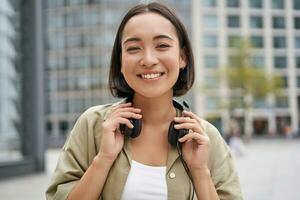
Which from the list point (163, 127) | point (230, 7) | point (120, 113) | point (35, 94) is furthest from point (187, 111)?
point (230, 7)

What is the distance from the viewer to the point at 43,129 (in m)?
14.9

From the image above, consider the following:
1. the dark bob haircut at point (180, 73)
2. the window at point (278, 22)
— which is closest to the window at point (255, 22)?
the window at point (278, 22)

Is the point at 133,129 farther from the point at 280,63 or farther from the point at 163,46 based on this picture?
the point at 280,63

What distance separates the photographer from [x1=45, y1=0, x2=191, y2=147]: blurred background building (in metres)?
66.1

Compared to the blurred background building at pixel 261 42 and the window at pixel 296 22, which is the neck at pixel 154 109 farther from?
the window at pixel 296 22

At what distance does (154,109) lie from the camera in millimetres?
1953

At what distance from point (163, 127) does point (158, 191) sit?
0.28 m

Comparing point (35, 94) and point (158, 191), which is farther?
point (35, 94)

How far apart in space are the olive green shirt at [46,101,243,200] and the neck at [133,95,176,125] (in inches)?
5.4

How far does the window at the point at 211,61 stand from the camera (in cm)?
6462

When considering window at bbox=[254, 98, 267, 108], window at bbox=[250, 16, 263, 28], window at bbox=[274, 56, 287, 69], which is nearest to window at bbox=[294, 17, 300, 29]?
window at bbox=[274, 56, 287, 69]

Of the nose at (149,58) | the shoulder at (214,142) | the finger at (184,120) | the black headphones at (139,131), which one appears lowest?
the shoulder at (214,142)

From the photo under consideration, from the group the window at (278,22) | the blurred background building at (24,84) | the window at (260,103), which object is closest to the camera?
the blurred background building at (24,84)

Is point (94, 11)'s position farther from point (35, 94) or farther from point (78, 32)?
point (35, 94)
